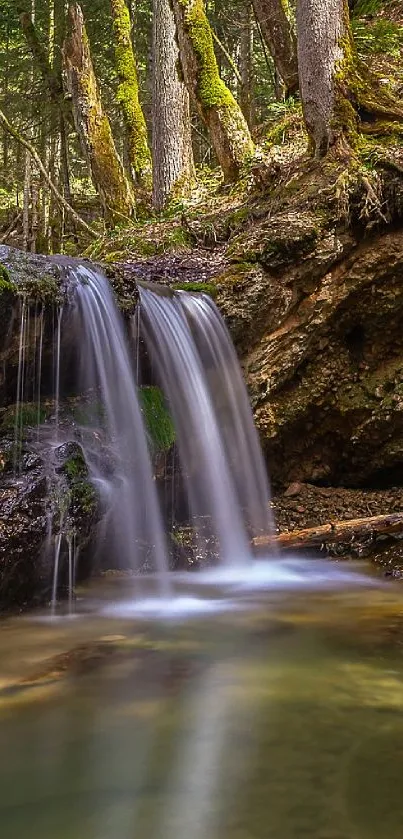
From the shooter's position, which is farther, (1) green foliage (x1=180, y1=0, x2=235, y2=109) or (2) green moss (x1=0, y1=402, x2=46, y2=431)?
(1) green foliage (x1=180, y1=0, x2=235, y2=109)

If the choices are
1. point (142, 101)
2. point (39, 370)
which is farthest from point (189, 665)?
point (142, 101)

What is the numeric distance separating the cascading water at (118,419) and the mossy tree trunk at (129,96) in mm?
8338

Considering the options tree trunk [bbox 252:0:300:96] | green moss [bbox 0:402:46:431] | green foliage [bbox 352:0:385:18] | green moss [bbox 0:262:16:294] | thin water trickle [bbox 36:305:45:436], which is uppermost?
green foliage [bbox 352:0:385:18]

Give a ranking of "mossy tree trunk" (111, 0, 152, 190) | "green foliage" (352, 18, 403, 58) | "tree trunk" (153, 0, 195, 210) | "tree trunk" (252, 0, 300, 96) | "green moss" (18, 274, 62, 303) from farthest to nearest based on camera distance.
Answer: "mossy tree trunk" (111, 0, 152, 190) < "tree trunk" (153, 0, 195, 210) < "tree trunk" (252, 0, 300, 96) < "green foliage" (352, 18, 403, 58) < "green moss" (18, 274, 62, 303)

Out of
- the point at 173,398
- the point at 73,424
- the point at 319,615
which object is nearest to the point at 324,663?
the point at 319,615

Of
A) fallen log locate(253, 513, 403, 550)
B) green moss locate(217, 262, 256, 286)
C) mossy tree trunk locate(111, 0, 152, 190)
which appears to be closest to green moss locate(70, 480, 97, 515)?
fallen log locate(253, 513, 403, 550)

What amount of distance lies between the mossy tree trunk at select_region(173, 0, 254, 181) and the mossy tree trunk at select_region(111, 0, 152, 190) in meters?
2.12

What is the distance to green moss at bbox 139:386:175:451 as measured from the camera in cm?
578

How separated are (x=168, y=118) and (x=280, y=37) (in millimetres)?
2333

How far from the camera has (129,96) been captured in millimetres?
12609

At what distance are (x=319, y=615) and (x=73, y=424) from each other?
2.45 meters

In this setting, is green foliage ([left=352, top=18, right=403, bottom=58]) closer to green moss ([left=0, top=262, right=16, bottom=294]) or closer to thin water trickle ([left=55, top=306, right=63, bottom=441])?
thin water trickle ([left=55, top=306, right=63, bottom=441])

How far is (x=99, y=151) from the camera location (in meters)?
11.7

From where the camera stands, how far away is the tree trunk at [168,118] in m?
11.5
